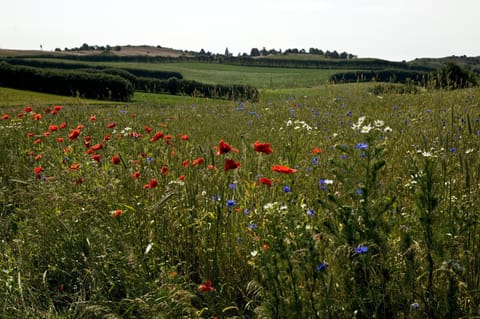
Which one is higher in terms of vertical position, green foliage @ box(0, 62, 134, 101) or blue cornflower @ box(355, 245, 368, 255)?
green foliage @ box(0, 62, 134, 101)

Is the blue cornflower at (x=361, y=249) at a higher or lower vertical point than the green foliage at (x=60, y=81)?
lower

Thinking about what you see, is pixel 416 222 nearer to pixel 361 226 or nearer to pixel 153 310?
pixel 361 226

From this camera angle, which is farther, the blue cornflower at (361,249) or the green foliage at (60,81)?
the green foliage at (60,81)

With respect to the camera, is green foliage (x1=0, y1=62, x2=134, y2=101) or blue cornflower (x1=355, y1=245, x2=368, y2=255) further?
green foliage (x1=0, y1=62, x2=134, y2=101)

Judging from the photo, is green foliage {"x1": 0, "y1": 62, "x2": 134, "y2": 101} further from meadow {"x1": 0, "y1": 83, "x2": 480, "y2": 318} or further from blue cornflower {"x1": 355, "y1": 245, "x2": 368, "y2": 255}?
blue cornflower {"x1": 355, "y1": 245, "x2": 368, "y2": 255}

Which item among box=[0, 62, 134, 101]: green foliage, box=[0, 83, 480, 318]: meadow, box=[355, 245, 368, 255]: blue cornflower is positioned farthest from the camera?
box=[0, 62, 134, 101]: green foliage

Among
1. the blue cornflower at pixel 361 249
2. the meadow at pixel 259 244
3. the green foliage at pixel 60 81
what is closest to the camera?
the blue cornflower at pixel 361 249

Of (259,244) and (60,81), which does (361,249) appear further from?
(60,81)

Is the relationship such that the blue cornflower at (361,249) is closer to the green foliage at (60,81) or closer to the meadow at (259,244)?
the meadow at (259,244)

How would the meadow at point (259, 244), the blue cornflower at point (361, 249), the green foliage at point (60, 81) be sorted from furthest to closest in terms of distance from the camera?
the green foliage at point (60, 81) < the meadow at point (259, 244) < the blue cornflower at point (361, 249)

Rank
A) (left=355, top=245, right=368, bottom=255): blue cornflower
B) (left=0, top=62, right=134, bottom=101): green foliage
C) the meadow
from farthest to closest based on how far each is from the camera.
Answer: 1. (left=0, top=62, right=134, bottom=101): green foliage
2. the meadow
3. (left=355, top=245, right=368, bottom=255): blue cornflower

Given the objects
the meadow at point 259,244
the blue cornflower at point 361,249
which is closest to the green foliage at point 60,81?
the meadow at point 259,244

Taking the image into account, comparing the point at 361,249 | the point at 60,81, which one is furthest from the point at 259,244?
the point at 60,81

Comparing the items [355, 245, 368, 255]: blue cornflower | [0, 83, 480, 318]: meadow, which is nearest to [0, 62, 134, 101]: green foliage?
[0, 83, 480, 318]: meadow
